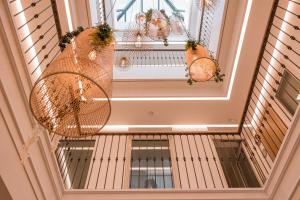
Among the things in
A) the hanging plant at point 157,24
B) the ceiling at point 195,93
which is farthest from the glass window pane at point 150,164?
the hanging plant at point 157,24

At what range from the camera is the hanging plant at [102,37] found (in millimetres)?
2768

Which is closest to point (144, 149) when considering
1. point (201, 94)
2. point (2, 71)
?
point (201, 94)

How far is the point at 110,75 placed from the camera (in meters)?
2.68

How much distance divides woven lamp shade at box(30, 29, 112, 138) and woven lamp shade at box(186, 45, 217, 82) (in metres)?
1.67

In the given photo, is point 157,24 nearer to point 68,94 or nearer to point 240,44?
point 240,44

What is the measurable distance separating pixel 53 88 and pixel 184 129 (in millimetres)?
4461

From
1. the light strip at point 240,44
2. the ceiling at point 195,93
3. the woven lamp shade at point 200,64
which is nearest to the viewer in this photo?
the woven lamp shade at point 200,64

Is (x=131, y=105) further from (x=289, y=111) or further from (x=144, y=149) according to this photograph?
(x=289, y=111)

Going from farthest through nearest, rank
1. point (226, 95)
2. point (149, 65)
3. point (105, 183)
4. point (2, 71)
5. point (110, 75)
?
point (149, 65) < point (226, 95) < point (105, 183) < point (110, 75) < point (2, 71)

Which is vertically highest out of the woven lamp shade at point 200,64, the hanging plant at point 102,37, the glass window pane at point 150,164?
the hanging plant at point 102,37

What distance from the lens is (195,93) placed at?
617 centimetres

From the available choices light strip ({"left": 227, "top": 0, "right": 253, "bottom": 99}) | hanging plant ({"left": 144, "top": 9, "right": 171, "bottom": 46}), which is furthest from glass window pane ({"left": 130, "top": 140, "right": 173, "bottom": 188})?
hanging plant ({"left": 144, "top": 9, "right": 171, "bottom": 46})

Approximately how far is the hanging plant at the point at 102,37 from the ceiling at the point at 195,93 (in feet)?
7.68

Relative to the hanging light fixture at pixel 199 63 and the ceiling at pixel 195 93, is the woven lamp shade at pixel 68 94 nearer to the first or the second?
the hanging light fixture at pixel 199 63
